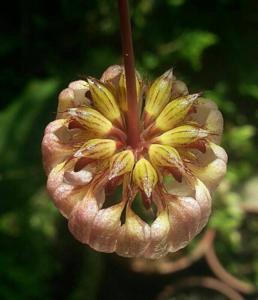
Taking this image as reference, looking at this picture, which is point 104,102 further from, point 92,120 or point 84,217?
point 84,217

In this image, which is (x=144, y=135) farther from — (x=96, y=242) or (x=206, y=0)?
(x=206, y=0)

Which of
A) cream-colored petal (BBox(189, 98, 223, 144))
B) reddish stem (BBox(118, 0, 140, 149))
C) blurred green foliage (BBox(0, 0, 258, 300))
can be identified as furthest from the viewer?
blurred green foliage (BBox(0, 0, 258, 300))

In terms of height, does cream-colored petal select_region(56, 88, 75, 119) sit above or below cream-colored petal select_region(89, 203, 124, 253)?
above

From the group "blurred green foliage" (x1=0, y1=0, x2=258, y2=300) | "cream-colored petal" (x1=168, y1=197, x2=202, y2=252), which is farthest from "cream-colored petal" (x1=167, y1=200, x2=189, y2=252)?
"blurred green foliage" (x1=0, y1=0, x2=258, y2=300)

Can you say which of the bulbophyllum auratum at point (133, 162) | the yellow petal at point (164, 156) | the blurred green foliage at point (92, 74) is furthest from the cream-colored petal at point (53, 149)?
the blurred green foliage at point (92, 74)

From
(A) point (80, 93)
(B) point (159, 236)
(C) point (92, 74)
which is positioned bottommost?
(C) point (92, 74)

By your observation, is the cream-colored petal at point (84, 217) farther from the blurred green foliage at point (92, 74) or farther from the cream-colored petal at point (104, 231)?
the blurred green foliage at point (92, 74)

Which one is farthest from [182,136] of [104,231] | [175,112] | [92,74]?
[92,74]

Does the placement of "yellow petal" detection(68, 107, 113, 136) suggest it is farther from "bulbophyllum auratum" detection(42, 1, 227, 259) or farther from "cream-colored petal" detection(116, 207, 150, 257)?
"cream-colored petal" detection(116, 207, 150, 257)
